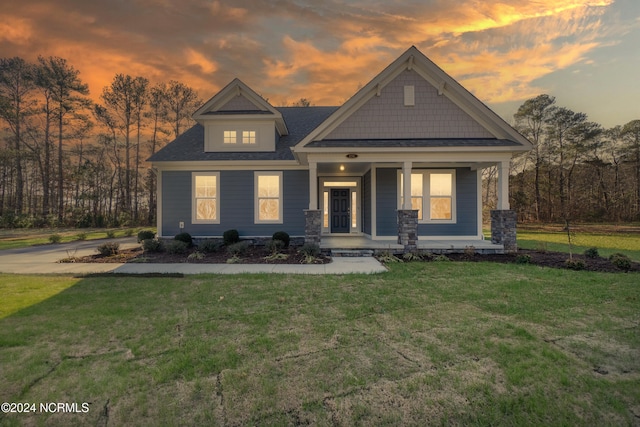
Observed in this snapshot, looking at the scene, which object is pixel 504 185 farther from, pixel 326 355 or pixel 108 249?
pixel 108 249

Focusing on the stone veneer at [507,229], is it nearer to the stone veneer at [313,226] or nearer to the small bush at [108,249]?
the stone veneer at [313,226]

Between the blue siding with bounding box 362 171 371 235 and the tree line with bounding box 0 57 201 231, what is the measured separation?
21.5 meters

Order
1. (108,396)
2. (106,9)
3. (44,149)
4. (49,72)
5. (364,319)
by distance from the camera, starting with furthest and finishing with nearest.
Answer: (44,149), (49,72), (106,9), (364,319), (108,396)

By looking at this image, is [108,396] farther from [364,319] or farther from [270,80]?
Result: [270,80]

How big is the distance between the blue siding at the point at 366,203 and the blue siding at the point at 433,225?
0.53 metres

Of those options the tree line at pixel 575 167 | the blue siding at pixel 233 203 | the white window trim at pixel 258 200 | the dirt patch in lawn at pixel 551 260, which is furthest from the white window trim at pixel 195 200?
the tree line at pixel 575 167

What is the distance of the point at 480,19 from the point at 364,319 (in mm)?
12148

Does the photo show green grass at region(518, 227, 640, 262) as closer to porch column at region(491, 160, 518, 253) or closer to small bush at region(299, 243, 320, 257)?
porch column at region(491, 160, 518, 253)

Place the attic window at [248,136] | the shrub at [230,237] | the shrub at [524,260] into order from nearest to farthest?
the shrub at [524,260] → the shrub at [230,237] → the attic window at [248,136]

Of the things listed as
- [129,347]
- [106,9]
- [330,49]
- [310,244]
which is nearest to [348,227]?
[310,244]

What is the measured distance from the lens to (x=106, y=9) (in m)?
11.4

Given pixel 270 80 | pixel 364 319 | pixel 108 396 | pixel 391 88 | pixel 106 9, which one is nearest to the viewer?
pixel 108 396

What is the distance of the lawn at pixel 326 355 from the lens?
2232 millimetres

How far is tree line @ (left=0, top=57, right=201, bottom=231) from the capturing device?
23.3 m
